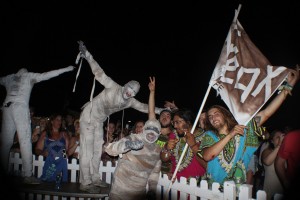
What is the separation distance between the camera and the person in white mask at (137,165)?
4305 millimetres

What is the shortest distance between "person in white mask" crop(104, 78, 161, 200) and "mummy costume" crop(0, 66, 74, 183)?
2.25 meters

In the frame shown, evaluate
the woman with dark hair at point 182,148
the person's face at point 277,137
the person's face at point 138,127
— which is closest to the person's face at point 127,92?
the woman with dark hair at point 182,148

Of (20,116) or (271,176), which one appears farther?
(20,116)

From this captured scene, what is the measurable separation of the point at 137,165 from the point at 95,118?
1512mm

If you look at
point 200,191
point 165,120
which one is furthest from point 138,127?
point 200,191

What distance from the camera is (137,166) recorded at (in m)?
4.34

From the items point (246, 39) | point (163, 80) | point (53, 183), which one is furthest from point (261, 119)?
point (163, 80)

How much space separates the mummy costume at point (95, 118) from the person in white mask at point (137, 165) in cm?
99

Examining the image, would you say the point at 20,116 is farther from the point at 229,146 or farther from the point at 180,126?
the point at 229,146

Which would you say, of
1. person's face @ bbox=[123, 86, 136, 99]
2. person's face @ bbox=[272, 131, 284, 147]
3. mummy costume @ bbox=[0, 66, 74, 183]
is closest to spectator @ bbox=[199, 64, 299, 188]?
person's face @ bbox=[272, 131, 284, 147]

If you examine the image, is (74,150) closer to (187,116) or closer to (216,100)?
(187,116)

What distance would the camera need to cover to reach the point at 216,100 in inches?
1006

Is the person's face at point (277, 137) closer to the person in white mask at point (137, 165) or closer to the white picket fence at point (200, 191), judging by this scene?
the white picket fence at point (200, 191)

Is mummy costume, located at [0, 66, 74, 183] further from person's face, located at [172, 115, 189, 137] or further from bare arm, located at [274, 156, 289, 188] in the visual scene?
bare arm, located at [274, 156, 289, 188]
